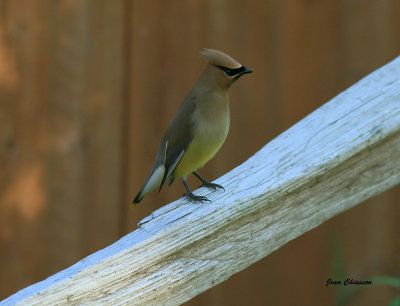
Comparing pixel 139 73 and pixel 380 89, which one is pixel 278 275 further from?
pixel 380 89

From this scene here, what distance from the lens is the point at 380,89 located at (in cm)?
184

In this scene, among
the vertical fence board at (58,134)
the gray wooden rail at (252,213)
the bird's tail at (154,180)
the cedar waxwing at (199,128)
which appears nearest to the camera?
the gray wooden rail at (252,213)

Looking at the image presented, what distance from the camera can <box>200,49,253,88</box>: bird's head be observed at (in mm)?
2623

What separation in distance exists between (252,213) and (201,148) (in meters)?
1.08

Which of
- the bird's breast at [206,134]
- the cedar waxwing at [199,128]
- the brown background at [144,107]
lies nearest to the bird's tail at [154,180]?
the cedar waxwing at [199,128]

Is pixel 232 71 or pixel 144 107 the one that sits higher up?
pixel 232 71

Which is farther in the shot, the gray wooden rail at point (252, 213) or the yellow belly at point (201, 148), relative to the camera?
the yellow belly at point (201, 148)

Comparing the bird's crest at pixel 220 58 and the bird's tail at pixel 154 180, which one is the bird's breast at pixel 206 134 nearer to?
the bird's tail at pixel 154 180

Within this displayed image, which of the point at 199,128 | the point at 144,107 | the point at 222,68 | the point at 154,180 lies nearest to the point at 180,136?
the point at 199,128

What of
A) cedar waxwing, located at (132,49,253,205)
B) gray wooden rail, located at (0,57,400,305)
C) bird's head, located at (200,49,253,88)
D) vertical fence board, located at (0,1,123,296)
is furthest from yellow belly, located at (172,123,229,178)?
vertical fence board, located at (0,1,123,296)

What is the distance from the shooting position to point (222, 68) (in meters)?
2.71

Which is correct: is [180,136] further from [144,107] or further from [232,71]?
[144,107]

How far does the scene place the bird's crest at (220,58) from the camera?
261 cm

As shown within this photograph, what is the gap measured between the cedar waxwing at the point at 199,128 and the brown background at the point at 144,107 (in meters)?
0.95
